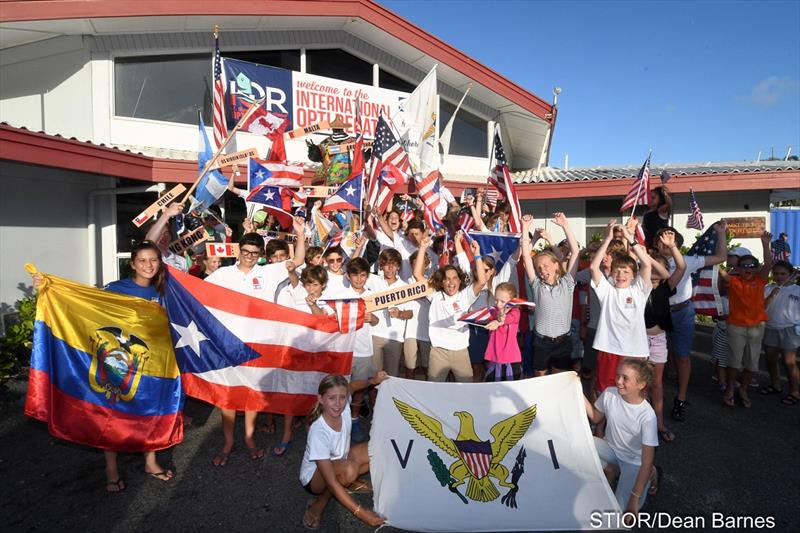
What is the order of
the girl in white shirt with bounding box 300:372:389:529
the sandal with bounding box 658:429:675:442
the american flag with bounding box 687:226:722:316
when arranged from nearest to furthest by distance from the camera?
the girl in white shirt with bounding box 300:372:389:529 → the sandal with bounding box 658:429:675:442 → the american flag with bounding box 687:226:722:316

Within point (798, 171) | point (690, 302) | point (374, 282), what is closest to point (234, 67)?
point (374, 282)

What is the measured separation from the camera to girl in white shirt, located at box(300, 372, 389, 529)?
3.02 m

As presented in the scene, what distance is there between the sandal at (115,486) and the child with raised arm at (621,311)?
12.8 feet

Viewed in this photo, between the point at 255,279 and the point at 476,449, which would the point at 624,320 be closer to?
the point at 476,449

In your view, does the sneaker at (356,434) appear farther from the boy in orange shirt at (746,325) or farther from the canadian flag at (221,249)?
the boy in orange shirt at (746,325)

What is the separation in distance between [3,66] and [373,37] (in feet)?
22.6

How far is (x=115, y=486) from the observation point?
354cm

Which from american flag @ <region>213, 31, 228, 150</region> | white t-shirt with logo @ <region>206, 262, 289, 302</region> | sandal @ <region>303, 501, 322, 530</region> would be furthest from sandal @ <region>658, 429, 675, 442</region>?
american flag @ <region>213, 31, 228, 150</region>

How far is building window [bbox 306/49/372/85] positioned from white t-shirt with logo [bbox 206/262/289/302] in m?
6.80

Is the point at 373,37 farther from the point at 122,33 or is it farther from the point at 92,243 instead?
the point at 92,243

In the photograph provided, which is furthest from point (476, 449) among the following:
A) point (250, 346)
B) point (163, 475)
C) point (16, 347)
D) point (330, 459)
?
point (16, 347)

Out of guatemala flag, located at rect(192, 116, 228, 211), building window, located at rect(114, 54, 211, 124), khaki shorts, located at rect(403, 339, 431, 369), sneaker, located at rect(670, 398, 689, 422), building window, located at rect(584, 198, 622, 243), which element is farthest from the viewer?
building window, located at rect(584, 198, 622, 243)

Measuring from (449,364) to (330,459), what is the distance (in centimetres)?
173

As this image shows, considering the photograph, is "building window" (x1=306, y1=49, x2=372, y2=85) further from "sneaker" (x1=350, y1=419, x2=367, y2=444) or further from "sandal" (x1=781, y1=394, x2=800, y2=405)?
"sandal" (x1=781, y1=394, x2=800, y2=405)
